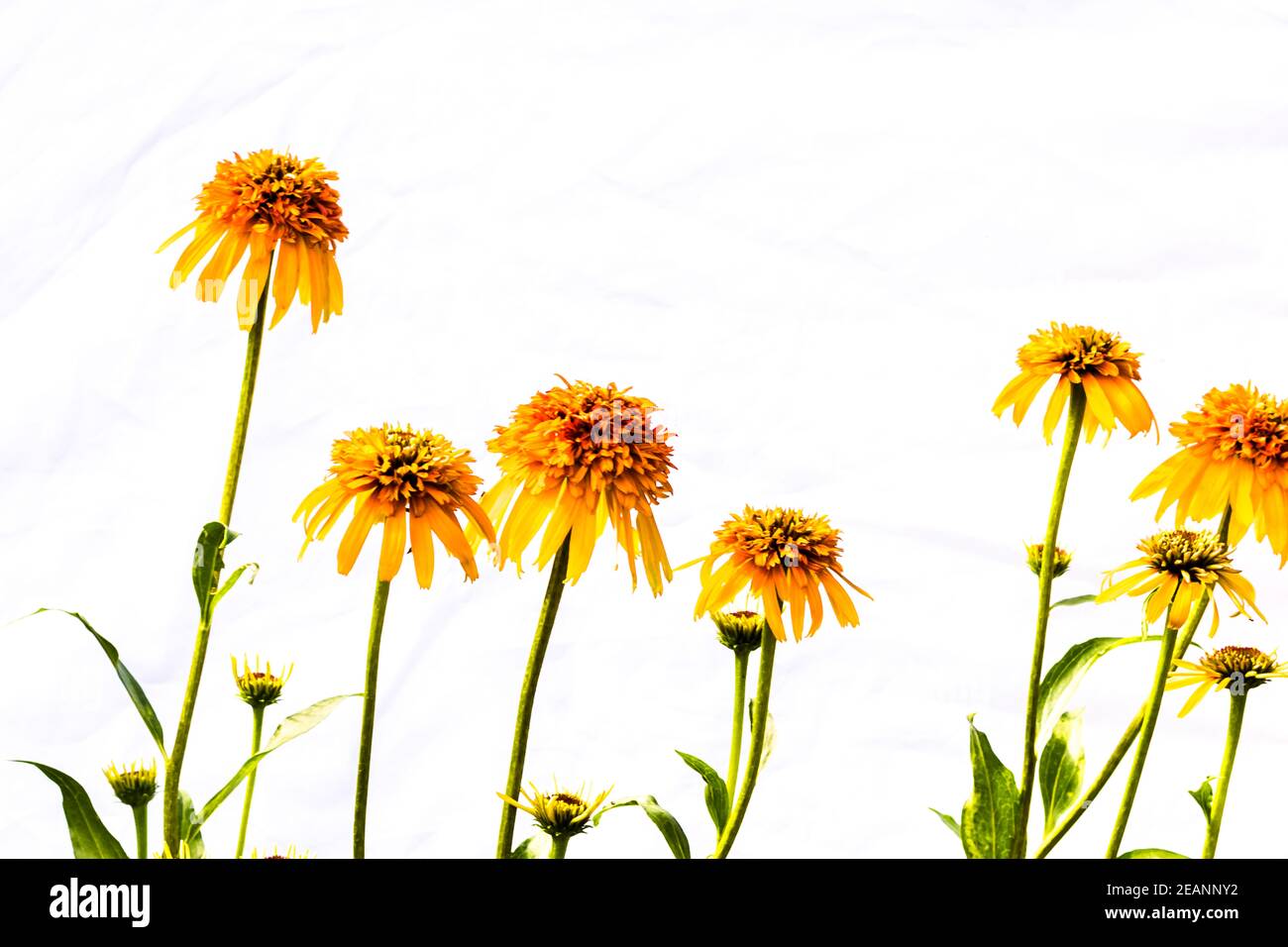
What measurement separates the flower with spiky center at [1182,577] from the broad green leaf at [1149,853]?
0.46 feet

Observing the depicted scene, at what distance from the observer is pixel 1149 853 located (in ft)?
2.59

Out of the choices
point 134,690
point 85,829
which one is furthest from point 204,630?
point 85,829

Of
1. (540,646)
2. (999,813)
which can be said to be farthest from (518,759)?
(999,813)

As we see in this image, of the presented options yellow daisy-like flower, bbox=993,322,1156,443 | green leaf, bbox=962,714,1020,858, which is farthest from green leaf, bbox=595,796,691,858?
yellow daisy-like flower, bbox=993,322,1156,443

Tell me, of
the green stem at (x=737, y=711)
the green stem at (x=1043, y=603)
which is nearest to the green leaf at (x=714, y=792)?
the green stem at (x=737, y=711)

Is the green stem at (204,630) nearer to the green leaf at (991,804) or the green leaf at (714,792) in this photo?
the green leaf at (714,792)

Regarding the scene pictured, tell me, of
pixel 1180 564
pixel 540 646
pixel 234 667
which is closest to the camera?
pixel 540 646

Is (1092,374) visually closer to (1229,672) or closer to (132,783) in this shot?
(1229,672)

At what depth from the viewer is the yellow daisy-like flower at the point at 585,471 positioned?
65 centimetres

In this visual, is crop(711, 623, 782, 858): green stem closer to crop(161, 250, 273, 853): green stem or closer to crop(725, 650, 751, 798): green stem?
crop(725, 650, 751, 798): green stem

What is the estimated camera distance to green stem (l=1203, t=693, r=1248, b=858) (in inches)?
32.5
